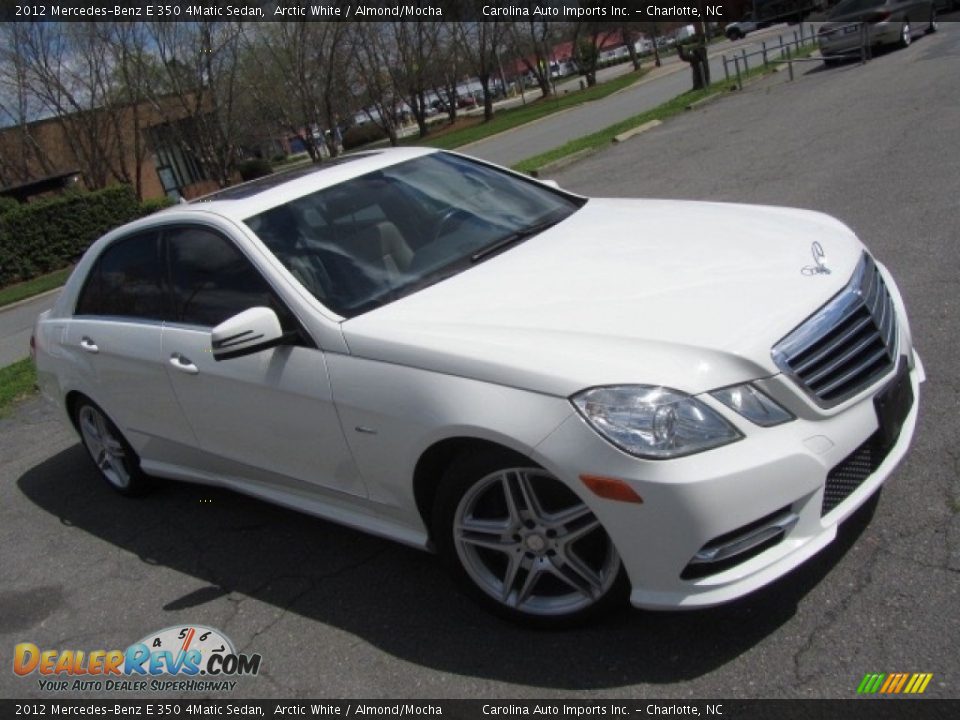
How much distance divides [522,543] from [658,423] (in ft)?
2.41

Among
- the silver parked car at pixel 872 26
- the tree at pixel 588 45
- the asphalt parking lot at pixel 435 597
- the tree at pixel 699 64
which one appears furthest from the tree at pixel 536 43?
the asphalt parking lot at pixel 435 597

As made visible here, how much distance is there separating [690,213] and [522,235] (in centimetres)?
79

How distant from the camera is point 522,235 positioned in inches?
163

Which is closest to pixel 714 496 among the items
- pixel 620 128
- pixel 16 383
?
pixel 16 383

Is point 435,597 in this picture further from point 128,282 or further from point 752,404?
point 128,282

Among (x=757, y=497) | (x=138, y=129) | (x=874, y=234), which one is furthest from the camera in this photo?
(x=138, y=129)

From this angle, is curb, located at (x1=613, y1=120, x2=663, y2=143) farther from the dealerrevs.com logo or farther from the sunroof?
the dealerrevs.com logo

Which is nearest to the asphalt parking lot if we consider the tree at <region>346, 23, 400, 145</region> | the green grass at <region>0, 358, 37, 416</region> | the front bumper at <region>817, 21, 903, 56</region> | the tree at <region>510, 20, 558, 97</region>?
the green grass at <region>0, 358, 37, 416</region>

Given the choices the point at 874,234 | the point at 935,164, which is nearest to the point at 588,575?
the point at 874,234

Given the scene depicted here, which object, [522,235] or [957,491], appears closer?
[957,491]

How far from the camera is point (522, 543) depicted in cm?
317

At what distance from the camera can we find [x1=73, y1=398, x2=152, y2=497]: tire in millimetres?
5153

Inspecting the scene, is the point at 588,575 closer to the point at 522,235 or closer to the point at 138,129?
the point at 522,235
